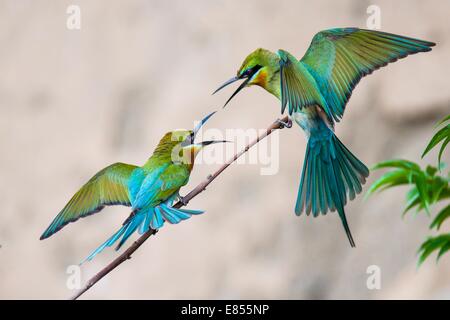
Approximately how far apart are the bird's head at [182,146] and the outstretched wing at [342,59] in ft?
0.73

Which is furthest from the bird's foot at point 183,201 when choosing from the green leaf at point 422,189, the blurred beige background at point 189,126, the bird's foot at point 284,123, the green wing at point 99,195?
the blurred beige background at point 189,126

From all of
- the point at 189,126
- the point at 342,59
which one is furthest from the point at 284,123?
the point at 189,126

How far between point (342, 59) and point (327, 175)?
22cm

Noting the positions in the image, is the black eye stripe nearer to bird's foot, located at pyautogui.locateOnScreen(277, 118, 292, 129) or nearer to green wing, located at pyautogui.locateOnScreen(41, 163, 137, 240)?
bird's foot, located at pyautogui.locateOnScreen(277, 118, 292, 129)

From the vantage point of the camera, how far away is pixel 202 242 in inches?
88.8

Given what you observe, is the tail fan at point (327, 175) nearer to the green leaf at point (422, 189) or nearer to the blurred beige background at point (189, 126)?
the green leaf at point (422, 189)

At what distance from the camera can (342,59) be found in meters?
1.29

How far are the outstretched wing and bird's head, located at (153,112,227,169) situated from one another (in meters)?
0.22

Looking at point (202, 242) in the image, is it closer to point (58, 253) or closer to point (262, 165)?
point (262, 165)

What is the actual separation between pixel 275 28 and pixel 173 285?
887 millimetres

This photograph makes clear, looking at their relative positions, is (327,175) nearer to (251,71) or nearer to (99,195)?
(251,71)

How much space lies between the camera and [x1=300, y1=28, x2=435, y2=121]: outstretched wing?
4.17 feet

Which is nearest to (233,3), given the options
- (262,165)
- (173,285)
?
(262,165)

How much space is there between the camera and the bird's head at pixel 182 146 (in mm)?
1254
